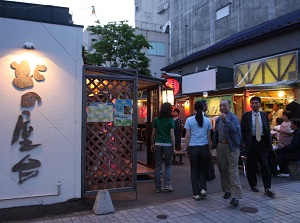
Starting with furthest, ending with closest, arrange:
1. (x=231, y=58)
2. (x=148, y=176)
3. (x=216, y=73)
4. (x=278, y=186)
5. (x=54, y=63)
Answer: (x=231, y=58), (x=216, y=73), (x=148, y=176), (x=278, y=186), (x=54, y=63)

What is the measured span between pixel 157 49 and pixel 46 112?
27247mm

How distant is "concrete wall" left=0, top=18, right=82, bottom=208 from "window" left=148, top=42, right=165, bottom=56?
26267mm

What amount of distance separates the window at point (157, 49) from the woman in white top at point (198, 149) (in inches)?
1030

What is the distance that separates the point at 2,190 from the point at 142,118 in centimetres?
1141

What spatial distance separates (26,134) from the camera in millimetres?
5094

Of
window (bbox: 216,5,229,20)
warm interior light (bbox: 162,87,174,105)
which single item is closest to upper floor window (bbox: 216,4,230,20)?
window (bbox: 216,5,229,20)

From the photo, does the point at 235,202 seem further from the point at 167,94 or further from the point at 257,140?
the point at 167,94

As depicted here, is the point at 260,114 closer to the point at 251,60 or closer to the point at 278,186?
the point at 278,186

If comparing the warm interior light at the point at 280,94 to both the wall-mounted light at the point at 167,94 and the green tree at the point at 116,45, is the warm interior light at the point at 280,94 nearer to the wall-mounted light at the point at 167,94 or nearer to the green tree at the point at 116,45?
the wall-mounted light at the point at 167,94

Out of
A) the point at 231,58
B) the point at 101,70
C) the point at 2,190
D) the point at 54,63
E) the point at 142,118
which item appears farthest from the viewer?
the point at 142,118

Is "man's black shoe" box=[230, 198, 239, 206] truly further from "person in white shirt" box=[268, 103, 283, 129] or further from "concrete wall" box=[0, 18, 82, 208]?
"person in white shirt" box=[268, 103, 283, 129]

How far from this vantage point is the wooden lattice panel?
561 centimetres

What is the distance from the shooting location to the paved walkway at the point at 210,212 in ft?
15.3

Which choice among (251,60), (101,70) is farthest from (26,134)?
(251,60)
